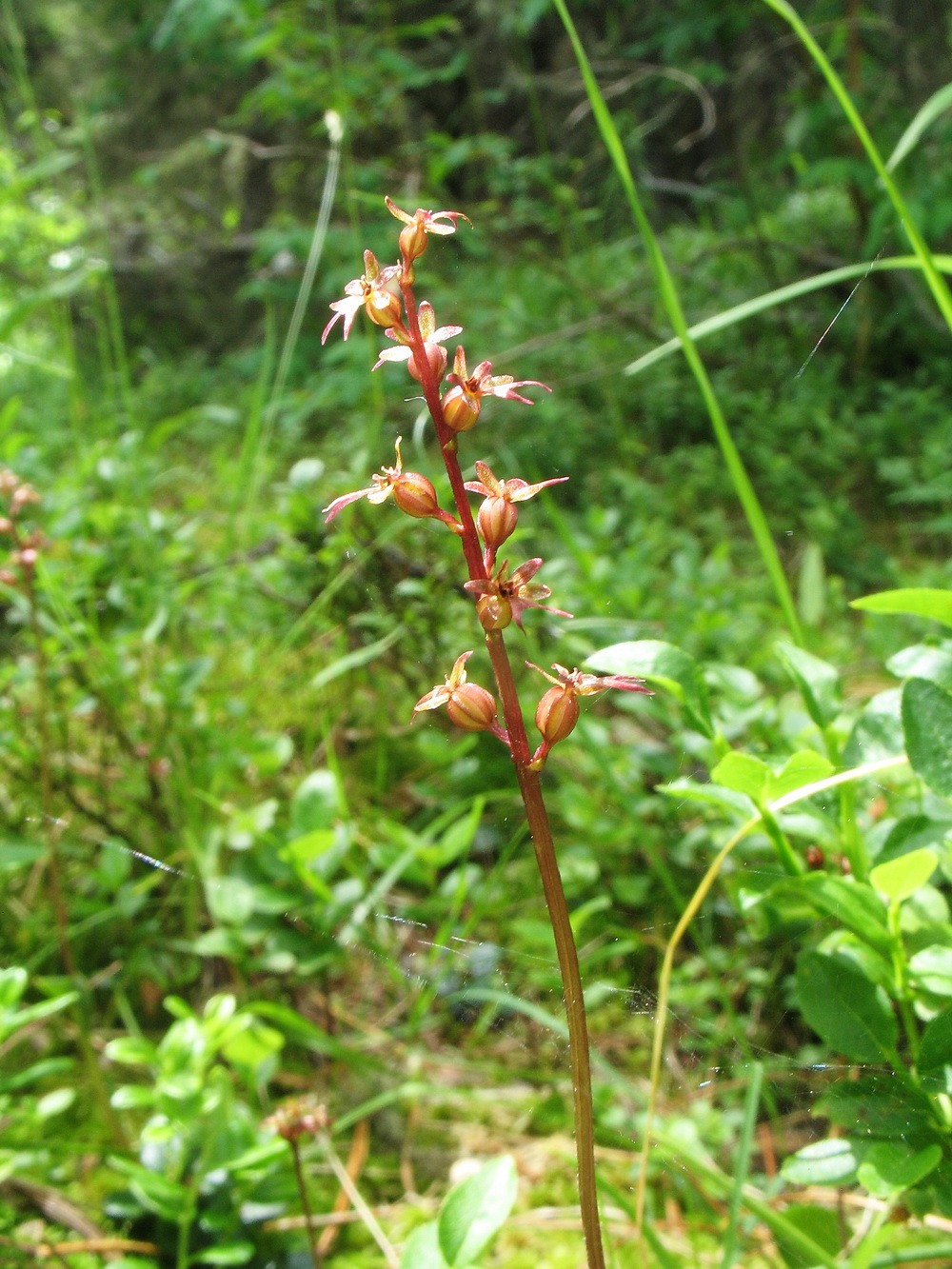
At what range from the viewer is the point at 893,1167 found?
0.46 meters

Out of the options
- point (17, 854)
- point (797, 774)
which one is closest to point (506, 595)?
point (797, 774)

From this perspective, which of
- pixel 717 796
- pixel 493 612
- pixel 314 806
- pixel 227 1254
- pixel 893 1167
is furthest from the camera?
pixel 314 806

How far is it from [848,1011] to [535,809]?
10.8 inches

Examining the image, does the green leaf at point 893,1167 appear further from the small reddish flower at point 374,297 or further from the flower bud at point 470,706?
the small reddish flower at point 374,297

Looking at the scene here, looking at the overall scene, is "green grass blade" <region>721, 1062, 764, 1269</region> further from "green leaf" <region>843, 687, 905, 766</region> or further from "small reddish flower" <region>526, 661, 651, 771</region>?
"small reddish flower" <region>526, 661, 651, 771</region>

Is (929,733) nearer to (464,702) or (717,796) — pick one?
(717,796)

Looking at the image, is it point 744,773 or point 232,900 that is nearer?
point 744,773

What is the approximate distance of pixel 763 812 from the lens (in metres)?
0.51

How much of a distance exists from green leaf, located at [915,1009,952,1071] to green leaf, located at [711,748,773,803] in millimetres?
135

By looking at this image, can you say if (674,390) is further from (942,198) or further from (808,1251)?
(808,1251)

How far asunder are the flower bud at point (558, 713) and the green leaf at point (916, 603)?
0.22 metres

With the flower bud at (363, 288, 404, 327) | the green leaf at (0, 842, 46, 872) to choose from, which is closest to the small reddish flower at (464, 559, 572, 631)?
the flower bud at (363, 288, 404, 327)

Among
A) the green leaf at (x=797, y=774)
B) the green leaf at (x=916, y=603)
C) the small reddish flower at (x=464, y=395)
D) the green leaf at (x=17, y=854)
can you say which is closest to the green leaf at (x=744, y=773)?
the green leaf at (x=797, y=774)

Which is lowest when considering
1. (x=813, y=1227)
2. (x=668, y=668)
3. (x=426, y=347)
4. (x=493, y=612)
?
(x=813, y=1227)
